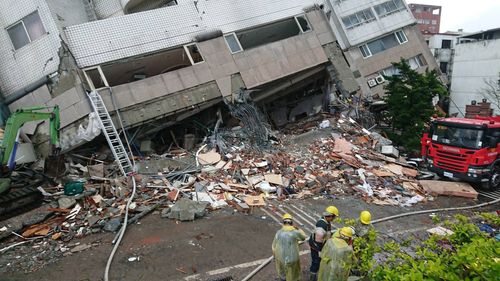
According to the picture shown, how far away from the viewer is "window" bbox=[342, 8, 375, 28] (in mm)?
24406

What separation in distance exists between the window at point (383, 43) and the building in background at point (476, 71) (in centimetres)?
795

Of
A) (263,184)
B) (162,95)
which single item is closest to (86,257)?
(263,184)

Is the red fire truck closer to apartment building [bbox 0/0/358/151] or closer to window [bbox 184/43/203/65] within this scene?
apartment building [bbox 0/0/358/151]

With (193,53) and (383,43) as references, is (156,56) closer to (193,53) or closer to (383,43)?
(193,53)

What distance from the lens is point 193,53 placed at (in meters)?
14.6

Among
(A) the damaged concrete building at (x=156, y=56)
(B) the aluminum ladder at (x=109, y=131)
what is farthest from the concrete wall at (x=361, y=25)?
(B) the aluminum ladder at (x=109, y=131)

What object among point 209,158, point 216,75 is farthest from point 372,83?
point 209,158

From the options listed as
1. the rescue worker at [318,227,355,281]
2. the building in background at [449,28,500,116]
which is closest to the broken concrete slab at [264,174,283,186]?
the rescue worker at [318,227,355,281]

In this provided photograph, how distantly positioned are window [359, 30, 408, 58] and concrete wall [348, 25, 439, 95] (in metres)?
0.30

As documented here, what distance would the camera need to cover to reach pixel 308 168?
478 inches

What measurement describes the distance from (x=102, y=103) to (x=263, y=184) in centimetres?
665

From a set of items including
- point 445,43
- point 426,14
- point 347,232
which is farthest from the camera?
point 426,14

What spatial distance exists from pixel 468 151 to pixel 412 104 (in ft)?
17.1

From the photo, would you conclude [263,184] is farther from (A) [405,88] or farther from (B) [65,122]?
(A) [405,88]
